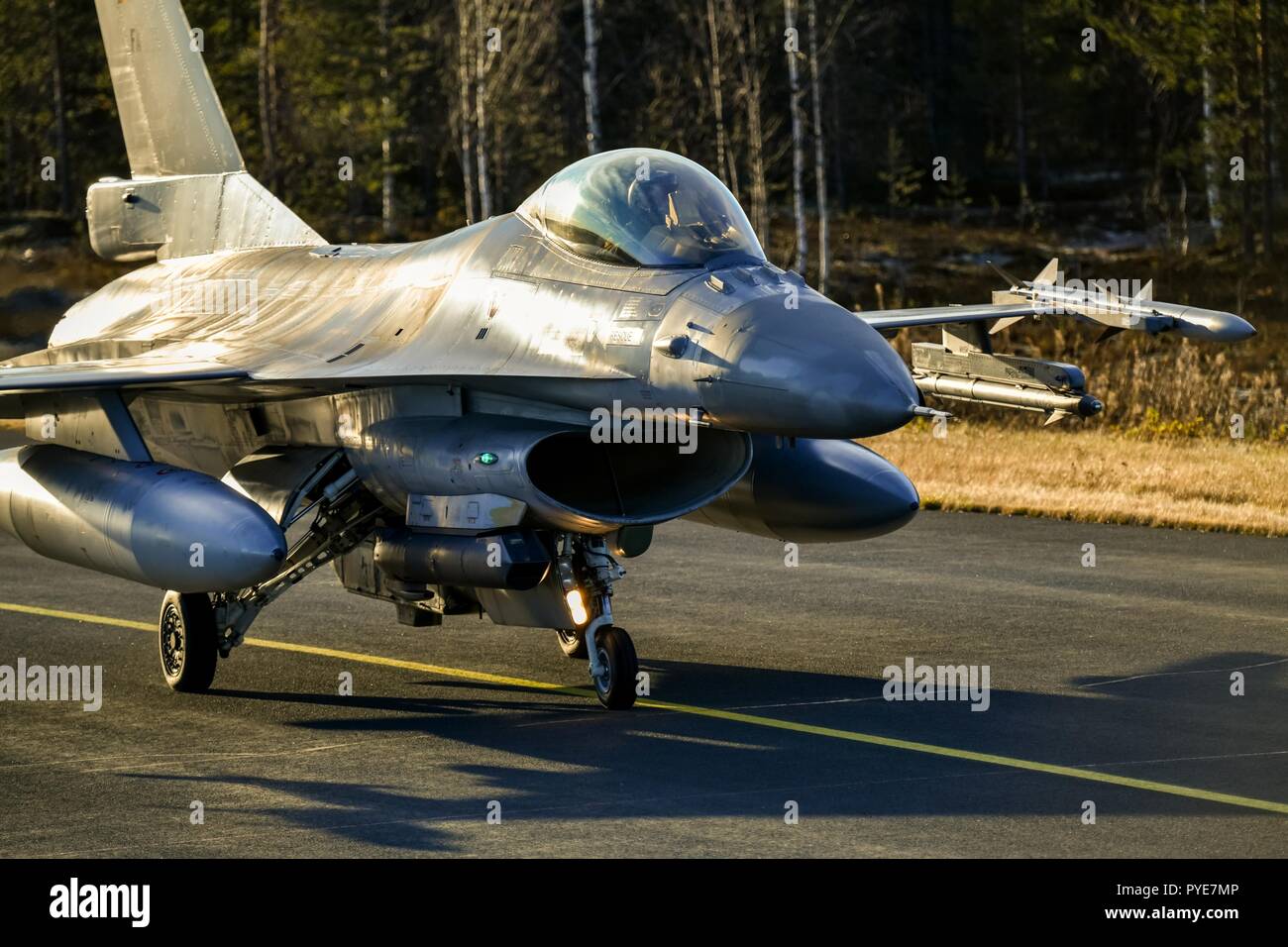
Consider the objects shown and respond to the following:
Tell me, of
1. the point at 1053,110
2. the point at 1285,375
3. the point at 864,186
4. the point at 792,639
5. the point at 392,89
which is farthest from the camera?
the point at 864,186

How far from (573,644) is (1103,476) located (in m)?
10.6

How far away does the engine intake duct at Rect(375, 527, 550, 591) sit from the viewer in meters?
10.3

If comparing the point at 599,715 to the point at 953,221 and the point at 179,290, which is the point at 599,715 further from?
the point at 953,221

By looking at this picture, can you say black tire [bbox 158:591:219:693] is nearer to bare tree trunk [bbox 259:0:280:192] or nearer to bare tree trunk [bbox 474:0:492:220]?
bare tree trunk [bbox 474:0:492:220]

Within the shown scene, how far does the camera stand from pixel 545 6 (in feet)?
154

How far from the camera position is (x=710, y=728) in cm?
1038

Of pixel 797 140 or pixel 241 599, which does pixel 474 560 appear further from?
pixel 797 140

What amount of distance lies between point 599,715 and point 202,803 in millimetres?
2710

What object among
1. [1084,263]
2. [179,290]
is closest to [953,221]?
[1084,263]

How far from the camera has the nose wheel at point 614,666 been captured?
1064 centimetres

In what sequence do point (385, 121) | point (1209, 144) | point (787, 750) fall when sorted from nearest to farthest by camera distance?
1. point (787, 750)
2. point (1209, 144)
3. point (385, 121)

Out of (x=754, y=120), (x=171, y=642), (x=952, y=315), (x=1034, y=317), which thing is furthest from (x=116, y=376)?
(x=754, y=120)

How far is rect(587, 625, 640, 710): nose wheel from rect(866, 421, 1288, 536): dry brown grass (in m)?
9.53

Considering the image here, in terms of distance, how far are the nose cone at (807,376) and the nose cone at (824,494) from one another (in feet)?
8.87
